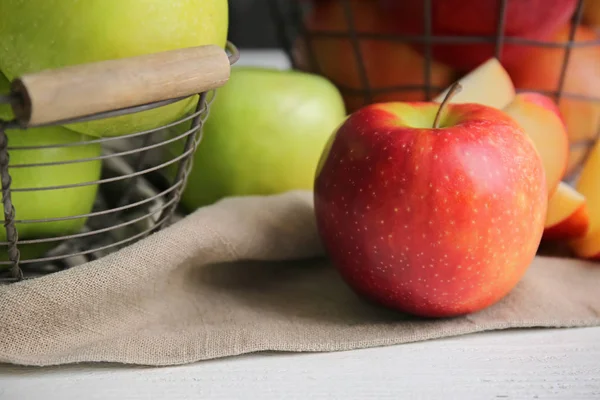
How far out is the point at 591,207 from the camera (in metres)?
0.53

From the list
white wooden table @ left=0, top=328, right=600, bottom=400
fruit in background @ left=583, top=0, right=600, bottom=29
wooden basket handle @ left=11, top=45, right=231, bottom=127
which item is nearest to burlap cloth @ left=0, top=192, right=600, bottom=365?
white wooden table @ left=0, top=328, right=600, bottom=400

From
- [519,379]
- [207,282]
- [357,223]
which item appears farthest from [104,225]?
[519,379]

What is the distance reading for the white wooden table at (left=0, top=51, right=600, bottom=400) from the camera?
37 centimetres

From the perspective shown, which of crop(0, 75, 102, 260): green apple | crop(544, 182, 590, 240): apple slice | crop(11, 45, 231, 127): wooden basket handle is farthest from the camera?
crop(544, 182, 590, 240): apple slice

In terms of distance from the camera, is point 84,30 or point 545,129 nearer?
point 84,30

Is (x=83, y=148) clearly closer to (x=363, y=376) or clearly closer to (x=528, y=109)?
(x=363, y=376)

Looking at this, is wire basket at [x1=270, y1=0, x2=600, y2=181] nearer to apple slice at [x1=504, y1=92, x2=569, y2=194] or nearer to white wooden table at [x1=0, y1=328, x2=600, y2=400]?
apple slice at [x1=504, y1=92, x2=569, y2=194]

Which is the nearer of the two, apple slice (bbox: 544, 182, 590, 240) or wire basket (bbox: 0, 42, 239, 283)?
wire basket (bbox: 0, 42, 239, 283)

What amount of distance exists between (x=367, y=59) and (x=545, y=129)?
0.18 metres

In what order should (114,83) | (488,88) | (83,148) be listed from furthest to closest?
(488,88), (83,148), (114,83)

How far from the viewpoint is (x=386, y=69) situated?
635 millimetres

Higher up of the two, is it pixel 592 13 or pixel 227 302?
pixel 592 13

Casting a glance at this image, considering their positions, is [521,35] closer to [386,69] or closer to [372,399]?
[386,69]

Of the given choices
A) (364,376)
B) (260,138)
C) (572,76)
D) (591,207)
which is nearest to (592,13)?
(572,76)
